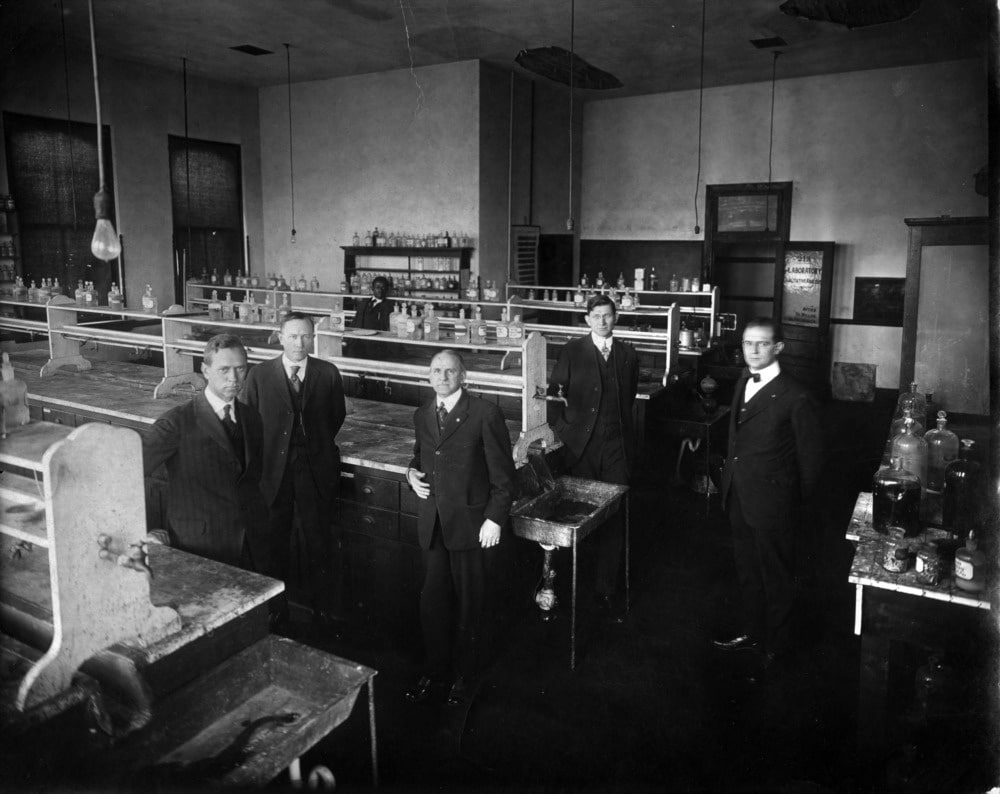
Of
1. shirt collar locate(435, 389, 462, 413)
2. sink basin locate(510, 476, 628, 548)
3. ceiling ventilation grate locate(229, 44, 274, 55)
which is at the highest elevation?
ceiling ventilation grate locate(229, 44, 274, 55)

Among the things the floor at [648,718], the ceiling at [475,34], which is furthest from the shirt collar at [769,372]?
the ceiling at [475,34]

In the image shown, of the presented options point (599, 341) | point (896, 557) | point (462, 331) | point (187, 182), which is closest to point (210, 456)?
point (599, 341)

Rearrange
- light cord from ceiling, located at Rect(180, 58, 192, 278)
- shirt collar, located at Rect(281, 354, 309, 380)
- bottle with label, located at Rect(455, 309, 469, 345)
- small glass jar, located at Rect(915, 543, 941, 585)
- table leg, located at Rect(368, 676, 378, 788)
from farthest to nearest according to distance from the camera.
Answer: light cord from ceiling, located at Rect(180, 58, 192, 278)
bottle with label, located at Rect(455, 309, 469, 345)
shirt collar, located at Rect(281, 354, 309, 380)
small glass jar, located at Rect(915, 543, 941, 585)
table leg, located at Rect(368, 676, 378, 788)

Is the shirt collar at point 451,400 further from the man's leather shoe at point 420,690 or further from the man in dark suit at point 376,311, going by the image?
the man in dark suit at point 376,311

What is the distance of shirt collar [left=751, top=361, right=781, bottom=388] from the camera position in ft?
11.6

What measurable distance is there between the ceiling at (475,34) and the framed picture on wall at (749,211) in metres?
1.39

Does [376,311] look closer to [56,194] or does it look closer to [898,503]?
[56,194]

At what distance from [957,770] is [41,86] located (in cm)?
981

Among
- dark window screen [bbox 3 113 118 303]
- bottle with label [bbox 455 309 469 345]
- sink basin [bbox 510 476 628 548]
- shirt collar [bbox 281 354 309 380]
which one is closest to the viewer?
sink basin [bbox 510 476 628 548]

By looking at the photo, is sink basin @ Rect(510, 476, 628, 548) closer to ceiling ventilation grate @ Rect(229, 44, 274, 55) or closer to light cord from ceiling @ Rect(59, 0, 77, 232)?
ceiling ventilation grate @ Rect(229, 44, 274, 55)

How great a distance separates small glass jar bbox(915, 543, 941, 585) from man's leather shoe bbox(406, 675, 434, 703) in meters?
1.96

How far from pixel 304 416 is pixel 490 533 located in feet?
3.48

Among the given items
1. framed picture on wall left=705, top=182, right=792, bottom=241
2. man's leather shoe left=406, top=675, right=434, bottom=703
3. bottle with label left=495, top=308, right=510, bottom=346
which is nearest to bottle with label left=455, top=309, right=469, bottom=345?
bottle with label left=495, top=308, right=510, bottom=346

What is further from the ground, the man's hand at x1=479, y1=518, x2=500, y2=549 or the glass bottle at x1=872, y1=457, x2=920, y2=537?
the glass bottle at x1=872, y1=457, x2=920, y2=537
